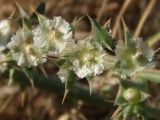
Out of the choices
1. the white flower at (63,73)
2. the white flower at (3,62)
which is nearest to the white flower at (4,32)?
the white flower at (3,62)

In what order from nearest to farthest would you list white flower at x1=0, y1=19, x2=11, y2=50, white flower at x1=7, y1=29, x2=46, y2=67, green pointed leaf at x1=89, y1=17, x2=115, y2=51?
green pointed leaf at x1=89, y1=17, x2=115, y2=51
white flower at x1=7, y1=29, x2=46, y2=67
white flower at x1=0, y1=19, x2=11, y2=50

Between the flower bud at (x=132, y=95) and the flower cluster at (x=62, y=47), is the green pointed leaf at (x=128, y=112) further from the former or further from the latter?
the flower cluster at (x=62, y=47)

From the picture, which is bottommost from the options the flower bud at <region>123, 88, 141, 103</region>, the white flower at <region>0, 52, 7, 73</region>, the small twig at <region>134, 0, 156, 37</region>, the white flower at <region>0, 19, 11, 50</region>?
the flower bud at <region>123, 88, 141, 103</region>

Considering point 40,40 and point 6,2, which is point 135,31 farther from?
point 40,40

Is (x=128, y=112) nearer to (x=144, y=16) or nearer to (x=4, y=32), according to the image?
(x=4, y=32)

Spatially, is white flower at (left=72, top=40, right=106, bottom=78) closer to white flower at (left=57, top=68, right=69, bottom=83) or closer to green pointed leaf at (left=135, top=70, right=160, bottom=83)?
white flower at (left=57, top=68, right=69, bottom=83)

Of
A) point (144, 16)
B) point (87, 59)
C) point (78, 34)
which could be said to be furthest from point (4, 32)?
point (144, 16)

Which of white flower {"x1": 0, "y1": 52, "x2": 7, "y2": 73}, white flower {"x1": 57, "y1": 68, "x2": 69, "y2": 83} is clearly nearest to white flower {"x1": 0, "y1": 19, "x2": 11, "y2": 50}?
white flower {"x1": 0, "y1": 52, "x2": 7, "y2": 73}
